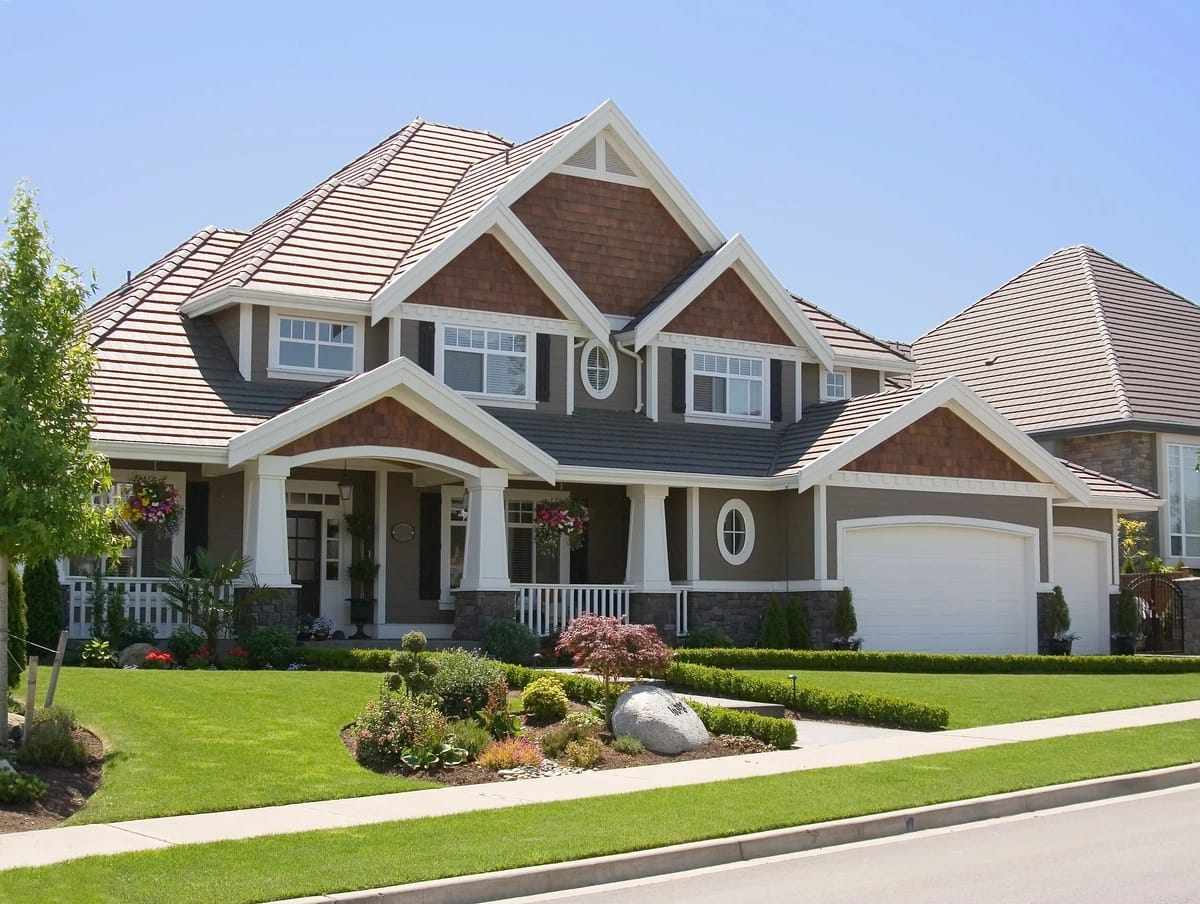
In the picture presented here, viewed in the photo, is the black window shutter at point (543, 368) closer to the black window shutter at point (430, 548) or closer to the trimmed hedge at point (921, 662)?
the black window shutter at point (430, 548)

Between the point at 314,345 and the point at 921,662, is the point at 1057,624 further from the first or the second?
the point at 314,345

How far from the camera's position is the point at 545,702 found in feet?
58.0

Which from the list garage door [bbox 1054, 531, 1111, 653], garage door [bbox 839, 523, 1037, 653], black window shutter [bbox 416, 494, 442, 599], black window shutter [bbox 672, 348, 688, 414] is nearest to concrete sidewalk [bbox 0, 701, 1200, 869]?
garage door [bbox 839, 523, 1037, 653]

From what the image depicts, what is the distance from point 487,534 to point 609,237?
7.79m

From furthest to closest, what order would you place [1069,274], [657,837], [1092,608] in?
[1069,274]
[1092,608]
[657,837]

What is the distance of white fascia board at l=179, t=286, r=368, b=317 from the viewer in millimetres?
25422

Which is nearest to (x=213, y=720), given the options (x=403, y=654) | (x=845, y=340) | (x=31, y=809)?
(x=403, y=654)

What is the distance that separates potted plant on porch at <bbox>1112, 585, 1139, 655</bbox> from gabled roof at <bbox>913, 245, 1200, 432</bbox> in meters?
5.37

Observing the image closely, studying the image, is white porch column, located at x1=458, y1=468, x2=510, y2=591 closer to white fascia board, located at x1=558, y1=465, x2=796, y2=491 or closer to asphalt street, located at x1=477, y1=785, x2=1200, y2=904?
white fascia board, located at x1=558, y1=465, x2=796, y2=491

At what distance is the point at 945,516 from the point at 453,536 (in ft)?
30.8

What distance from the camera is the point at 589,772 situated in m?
15.4

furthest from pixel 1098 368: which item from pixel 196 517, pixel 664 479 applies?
pixel 196 517

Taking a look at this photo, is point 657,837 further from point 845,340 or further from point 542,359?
point 845,340

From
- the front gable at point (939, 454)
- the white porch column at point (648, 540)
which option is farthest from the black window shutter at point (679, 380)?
the front gable at point (939, 454)
